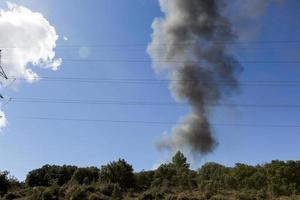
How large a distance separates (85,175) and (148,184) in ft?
31.9

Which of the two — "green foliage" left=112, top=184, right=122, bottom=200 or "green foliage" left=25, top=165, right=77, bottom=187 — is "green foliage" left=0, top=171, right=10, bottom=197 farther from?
"green foliage" left=112, top=184, right=122, bottom=200

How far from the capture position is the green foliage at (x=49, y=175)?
73.7 meters

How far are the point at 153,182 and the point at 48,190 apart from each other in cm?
1585

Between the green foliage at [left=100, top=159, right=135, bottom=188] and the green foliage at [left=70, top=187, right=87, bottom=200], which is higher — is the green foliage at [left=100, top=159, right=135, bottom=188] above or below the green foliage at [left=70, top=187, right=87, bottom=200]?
above

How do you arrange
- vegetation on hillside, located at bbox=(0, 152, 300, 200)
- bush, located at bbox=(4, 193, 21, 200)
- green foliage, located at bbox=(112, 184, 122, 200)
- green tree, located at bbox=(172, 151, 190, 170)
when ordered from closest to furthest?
green foliage, located at bbox=(112, 184, 122, 200) → vegetation on hillside, located at bbox=(0, 152, 300, 200) → bush, located at bbox=(4, 193, 21, 200) → green tree, located at bbox=(172, 151, 190, 170)

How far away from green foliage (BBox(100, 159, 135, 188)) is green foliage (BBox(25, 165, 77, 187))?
7858 mm

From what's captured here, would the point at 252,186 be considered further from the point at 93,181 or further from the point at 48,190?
the point at 48,190

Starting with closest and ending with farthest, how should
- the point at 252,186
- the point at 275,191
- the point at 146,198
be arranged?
the point at 146,198, the point at 275,191, the point at 252,186

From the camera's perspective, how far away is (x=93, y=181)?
224 feet

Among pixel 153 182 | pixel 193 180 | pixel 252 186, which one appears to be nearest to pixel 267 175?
pixel 252 186

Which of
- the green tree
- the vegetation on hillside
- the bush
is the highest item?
the green tree

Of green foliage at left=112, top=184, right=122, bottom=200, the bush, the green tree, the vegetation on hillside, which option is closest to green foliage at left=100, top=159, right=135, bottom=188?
the vegetation on hillside

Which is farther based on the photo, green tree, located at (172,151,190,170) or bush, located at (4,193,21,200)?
green tree, located at (172,151,190,170)

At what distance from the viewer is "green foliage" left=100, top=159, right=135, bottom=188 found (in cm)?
6669
